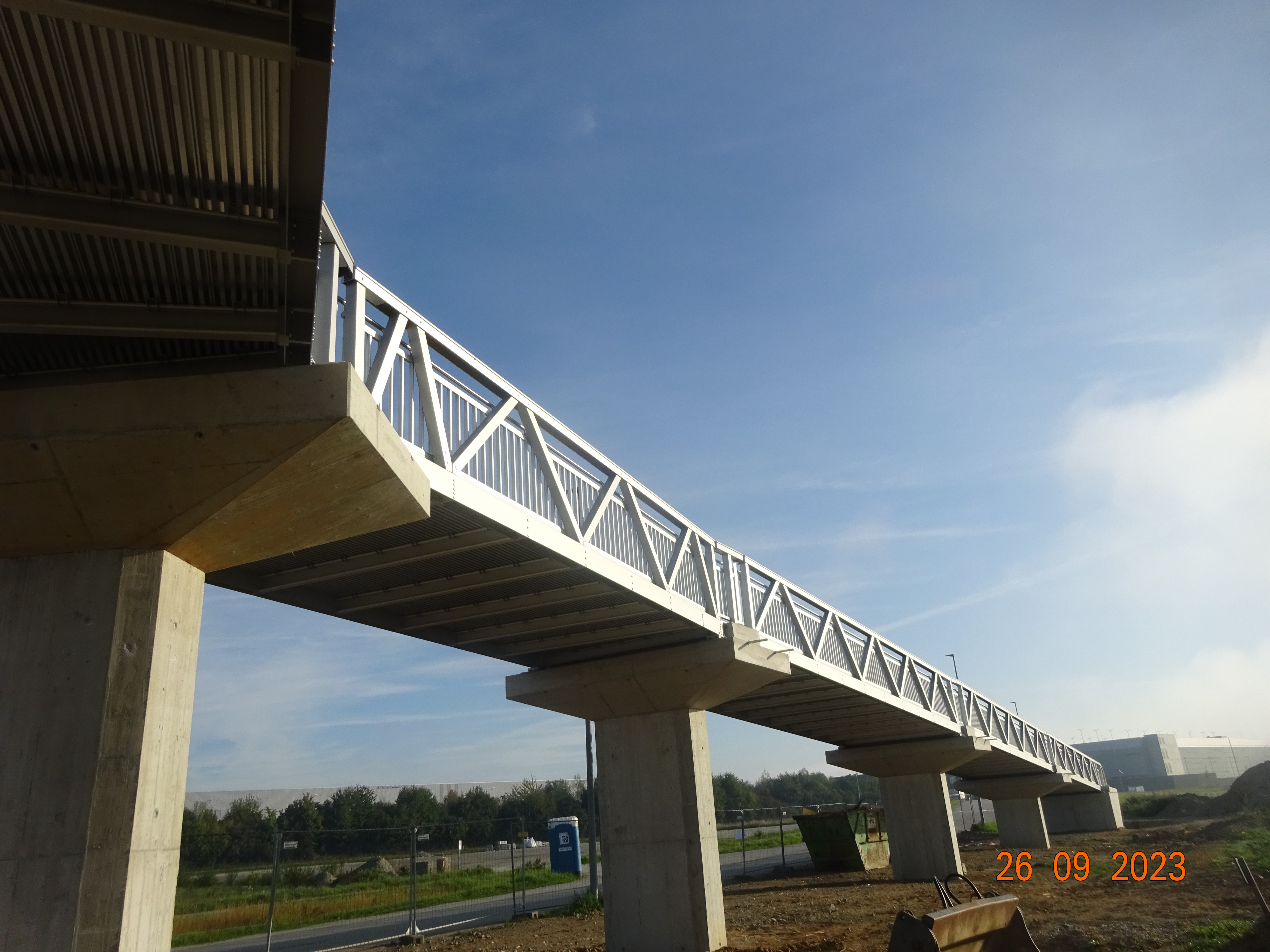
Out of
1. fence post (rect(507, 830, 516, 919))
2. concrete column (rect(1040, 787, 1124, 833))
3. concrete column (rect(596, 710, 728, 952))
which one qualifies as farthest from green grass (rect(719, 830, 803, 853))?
concrete column (rect(596, 710, 728, 952))

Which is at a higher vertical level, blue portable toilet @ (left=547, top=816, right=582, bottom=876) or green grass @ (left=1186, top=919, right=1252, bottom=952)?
blue portable toilet @ (left=547, top=816, right=582, bottom=876)

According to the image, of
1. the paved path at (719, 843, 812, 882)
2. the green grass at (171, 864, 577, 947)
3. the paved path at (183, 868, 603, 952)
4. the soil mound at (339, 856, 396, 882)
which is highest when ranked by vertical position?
the soil mound at (339, 856, 396, 882)

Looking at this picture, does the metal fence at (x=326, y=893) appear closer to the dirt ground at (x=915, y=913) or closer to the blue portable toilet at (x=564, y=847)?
the dirt ground at (x=915, y=913)

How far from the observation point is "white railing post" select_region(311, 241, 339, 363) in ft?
22.2

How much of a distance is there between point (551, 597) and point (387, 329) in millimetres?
5001

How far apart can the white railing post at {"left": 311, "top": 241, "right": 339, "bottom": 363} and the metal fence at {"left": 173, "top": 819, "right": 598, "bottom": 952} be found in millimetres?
12161

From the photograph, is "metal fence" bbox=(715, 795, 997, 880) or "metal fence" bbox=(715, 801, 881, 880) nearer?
"metal fence" bbox=(715, 801, 881, 880)

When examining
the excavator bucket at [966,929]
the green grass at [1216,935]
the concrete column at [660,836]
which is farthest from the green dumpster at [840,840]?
the excavator bucket at [966,929]

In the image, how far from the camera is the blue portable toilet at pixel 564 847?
29.7m

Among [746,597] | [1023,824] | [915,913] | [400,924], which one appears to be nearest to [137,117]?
[746,597]

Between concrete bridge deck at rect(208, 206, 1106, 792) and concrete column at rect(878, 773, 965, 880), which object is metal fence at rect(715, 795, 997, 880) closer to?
concrete column at rect(878, 773, 965, 880)

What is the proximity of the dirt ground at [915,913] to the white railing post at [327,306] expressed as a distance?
38.0 ft

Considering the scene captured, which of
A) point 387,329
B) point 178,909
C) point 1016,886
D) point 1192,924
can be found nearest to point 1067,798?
point 1016,886

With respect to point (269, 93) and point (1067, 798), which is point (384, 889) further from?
point (1067, 798)
